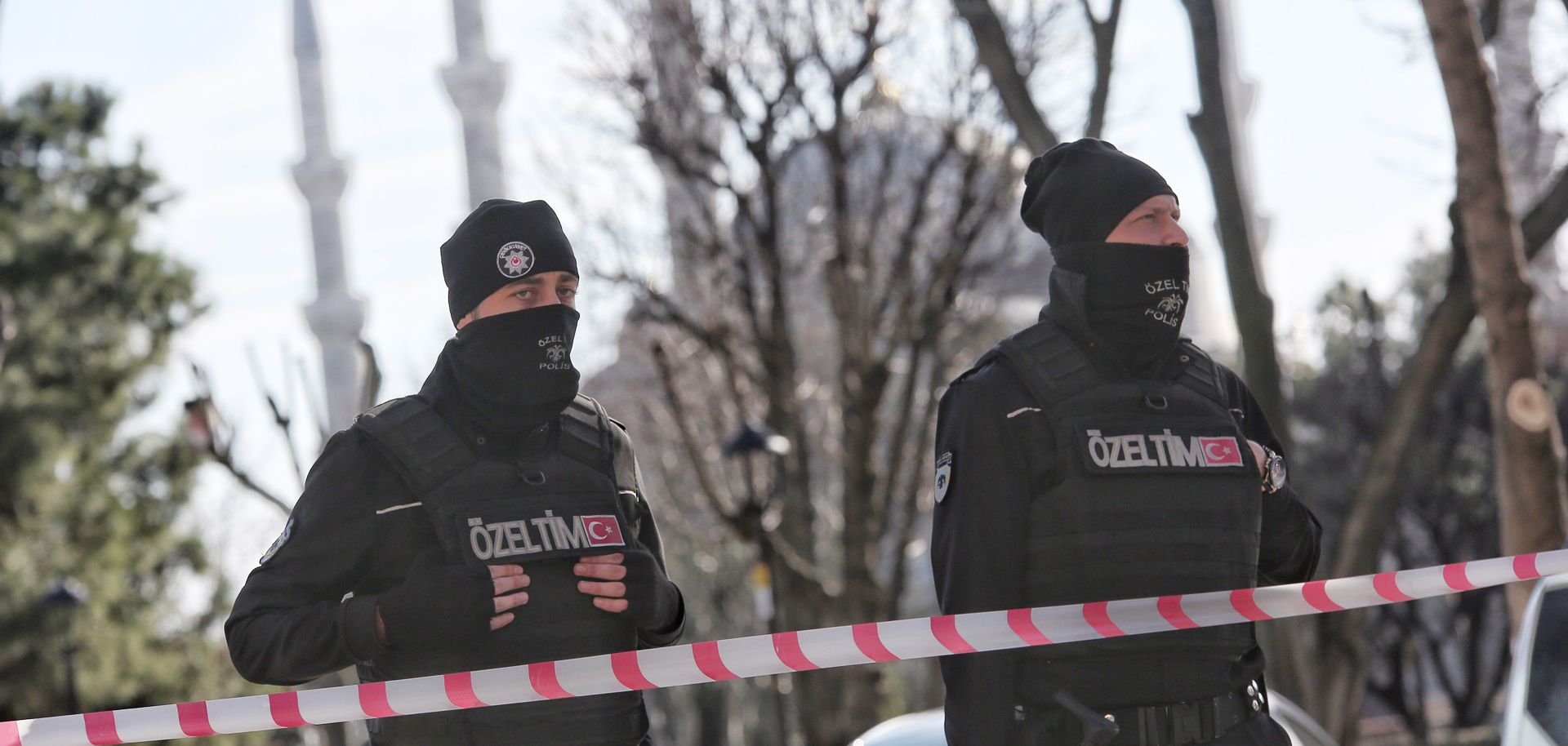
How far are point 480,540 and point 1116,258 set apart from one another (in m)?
1.42

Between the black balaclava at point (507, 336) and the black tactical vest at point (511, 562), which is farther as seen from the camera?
the black balaclava at point (507, 336)

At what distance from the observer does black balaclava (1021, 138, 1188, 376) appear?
3.59 m

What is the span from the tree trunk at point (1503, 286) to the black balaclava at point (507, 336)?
484cm

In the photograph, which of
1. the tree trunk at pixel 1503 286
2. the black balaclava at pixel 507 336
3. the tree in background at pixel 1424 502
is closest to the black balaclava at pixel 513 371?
the black balaclava at pixel 507 336

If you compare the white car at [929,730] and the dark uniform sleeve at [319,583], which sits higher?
the dark uniform sleeve at [319,583]

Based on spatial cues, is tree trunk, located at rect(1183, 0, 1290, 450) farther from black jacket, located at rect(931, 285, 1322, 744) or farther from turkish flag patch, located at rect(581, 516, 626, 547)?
turkish flag patch, located at rect(581, 516, 626, 547)

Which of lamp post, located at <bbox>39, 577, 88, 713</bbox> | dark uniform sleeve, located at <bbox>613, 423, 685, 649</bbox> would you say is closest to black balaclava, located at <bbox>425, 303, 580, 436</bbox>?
dark uniform sleeve, located at <bbox>613, 423, 685, 649</bbox>

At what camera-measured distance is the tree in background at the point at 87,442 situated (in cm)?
2345

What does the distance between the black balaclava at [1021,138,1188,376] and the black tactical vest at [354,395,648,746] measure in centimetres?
111

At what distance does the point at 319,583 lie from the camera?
3.27 meters

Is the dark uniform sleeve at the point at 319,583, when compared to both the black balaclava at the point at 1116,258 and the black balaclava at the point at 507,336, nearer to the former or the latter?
the black balaclava at the point at 507,336

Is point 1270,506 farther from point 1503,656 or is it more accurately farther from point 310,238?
point 310,238

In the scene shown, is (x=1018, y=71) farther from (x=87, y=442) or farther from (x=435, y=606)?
(x=87, y=442)

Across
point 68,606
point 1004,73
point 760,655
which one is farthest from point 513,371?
point 68,606
